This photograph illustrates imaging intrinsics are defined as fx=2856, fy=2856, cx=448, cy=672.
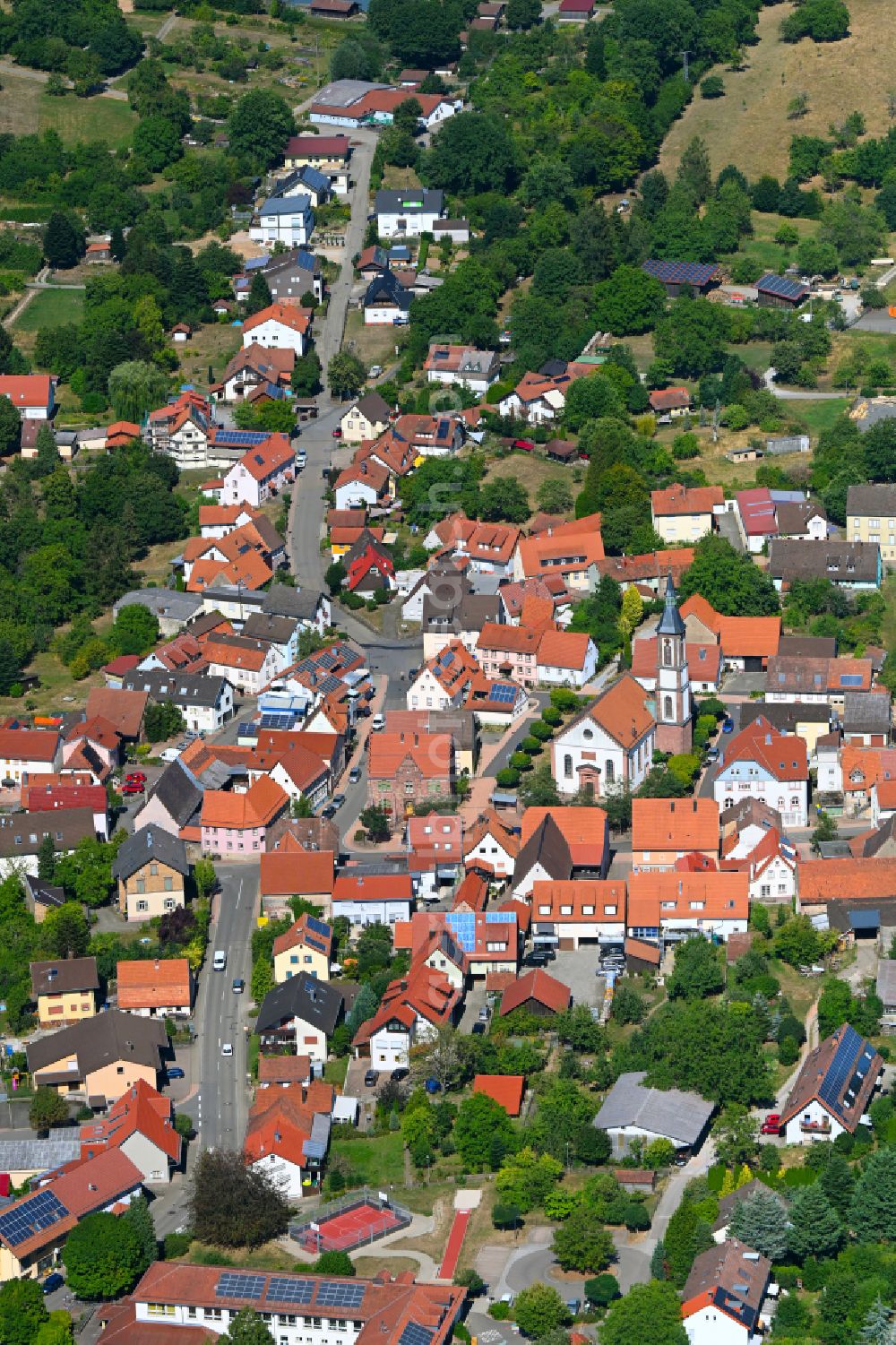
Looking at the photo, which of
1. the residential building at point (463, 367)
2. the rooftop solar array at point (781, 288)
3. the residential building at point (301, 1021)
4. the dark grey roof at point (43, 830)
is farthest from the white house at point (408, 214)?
the residential building at point (301, 1021)

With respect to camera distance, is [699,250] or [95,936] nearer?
[95,936]

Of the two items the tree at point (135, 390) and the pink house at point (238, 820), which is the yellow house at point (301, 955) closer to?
the pink house at point (238, 820)

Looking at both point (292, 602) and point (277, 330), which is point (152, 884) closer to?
point (292, 602)

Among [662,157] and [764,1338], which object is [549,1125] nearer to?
[764,1338]

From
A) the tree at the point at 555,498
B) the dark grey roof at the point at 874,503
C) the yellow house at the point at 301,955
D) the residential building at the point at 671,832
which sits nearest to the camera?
the yellow house at the point at 301,955

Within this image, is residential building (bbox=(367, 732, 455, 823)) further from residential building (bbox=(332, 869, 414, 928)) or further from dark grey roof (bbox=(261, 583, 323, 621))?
dark grey roof (bbox=(261, 583, 323, 621))

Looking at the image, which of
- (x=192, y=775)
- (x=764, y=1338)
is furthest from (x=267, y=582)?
(x=764, y=1338)
